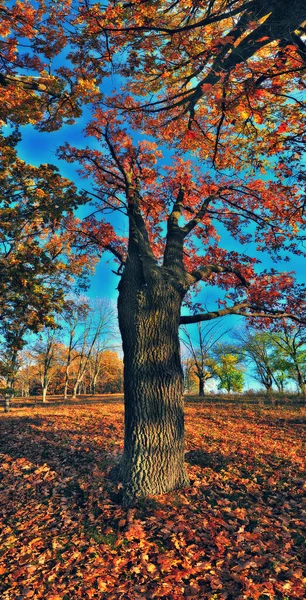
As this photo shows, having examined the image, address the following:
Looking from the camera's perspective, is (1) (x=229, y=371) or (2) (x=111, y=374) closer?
(1) (x=229, y=371)

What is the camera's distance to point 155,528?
162 inches

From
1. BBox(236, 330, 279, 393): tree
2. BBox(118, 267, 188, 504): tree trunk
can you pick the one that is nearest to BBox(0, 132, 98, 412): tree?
BBox(118, 267, 188, 504): tree trunk

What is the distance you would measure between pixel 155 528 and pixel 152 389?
6.60ft

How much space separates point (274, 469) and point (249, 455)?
83cm

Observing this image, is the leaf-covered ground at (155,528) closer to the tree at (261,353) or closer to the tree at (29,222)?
the tree at (29,222)

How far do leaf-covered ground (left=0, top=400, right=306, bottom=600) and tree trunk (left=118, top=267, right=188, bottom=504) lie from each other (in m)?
0.41

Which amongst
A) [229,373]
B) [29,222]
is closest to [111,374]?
[229,373]

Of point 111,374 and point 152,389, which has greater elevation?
point 152,389

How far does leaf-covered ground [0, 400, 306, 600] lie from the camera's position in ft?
10.5

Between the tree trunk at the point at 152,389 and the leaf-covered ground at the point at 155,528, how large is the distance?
41 cm

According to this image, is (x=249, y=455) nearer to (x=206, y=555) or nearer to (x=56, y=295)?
(x=206, y=555)

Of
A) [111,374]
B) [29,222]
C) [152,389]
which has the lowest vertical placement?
[111,374]

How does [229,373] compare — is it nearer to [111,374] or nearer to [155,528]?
[111,374]

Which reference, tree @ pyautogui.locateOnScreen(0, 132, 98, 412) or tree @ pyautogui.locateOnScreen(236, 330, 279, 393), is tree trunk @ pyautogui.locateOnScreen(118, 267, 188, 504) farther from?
tree @ pyautogui.locateOnScreen(236, 330, 279, 393)
